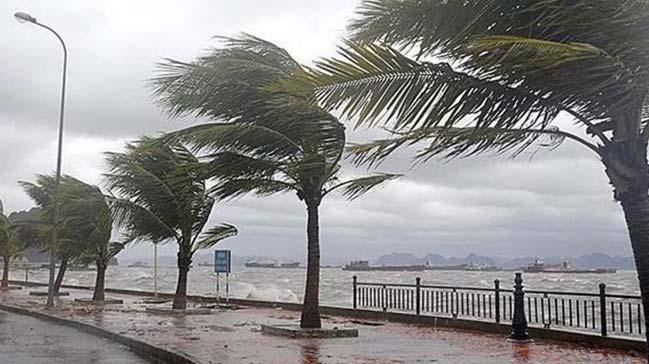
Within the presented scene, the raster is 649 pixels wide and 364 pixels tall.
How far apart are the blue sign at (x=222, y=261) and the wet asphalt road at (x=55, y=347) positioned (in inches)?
360

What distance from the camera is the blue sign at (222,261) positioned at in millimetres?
28938

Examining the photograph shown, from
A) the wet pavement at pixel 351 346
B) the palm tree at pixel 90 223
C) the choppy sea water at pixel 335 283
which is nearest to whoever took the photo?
the wet pavement at pixel 351 346

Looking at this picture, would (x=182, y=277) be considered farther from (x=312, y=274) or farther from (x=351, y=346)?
(x=351, y=346)

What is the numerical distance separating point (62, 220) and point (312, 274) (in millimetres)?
15896

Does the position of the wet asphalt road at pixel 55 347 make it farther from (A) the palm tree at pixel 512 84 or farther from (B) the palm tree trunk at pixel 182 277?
(A) the palm tree at pixel 512 84

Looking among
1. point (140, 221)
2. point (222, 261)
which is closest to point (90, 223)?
point (222, 261)

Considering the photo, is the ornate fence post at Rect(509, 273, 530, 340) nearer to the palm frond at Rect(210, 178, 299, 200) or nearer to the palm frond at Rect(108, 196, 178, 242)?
the palm frond at Rect(210, 178, 299, 200)

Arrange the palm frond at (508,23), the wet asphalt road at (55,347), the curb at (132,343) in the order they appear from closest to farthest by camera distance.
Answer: the palm frond at (508,23), the curb at (132,343), the wet asphalt road at (55,347)

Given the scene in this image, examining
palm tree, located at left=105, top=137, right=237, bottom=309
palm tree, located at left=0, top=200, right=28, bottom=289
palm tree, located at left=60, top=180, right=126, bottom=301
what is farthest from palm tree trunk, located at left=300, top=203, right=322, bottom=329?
palm tree, located at left=0, top=200, right=28, bottom=289

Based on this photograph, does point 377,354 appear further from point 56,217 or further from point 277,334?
point 56,217

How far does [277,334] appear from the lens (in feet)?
53.5

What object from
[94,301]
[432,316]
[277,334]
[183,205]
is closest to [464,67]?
[277,334]

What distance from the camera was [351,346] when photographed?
14281 millimetres

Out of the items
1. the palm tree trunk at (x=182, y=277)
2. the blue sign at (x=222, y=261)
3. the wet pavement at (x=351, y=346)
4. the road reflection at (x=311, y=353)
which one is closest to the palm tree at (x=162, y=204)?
the palm tree trunk at (x=182, y=277)
